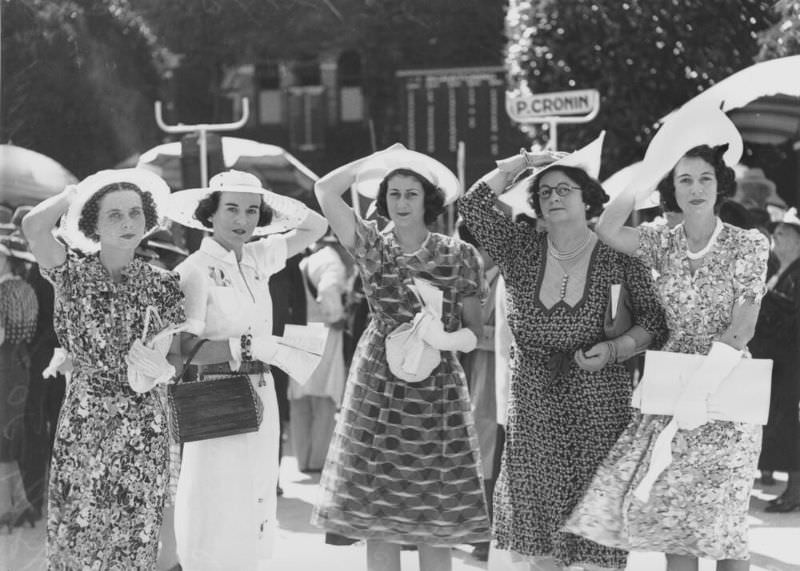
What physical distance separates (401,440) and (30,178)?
2.47 metres

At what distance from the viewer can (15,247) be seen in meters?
6.65

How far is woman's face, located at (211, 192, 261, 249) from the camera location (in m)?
5.55

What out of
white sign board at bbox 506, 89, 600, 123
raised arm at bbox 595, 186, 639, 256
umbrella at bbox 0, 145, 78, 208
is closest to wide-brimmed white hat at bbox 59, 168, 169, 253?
umbrella at bbox 0, 145, 78, 208

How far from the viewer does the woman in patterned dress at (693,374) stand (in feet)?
16.5

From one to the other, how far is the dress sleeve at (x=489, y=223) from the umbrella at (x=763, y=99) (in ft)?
2.90

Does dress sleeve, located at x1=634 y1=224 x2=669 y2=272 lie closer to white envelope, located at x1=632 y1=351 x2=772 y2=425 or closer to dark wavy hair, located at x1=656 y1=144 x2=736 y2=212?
dark wavy hair, located at x1=656 y1=144 x2=736 y2=212

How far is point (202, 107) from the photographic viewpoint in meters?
12.3

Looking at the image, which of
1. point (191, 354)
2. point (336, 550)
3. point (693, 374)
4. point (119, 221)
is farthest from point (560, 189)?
point (336, 550)

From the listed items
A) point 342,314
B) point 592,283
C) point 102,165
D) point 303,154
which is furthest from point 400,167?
point 303,154

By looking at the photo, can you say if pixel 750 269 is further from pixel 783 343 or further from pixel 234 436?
pixel 783 343

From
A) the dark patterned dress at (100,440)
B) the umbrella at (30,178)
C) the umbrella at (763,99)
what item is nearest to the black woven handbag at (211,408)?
the dark patterned dress at (100,440)

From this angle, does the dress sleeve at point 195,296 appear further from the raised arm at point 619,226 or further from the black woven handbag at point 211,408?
the raised arm at point 619,226

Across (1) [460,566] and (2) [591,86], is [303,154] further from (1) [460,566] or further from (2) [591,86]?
(1) [460,566]

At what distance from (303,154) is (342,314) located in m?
3.99
